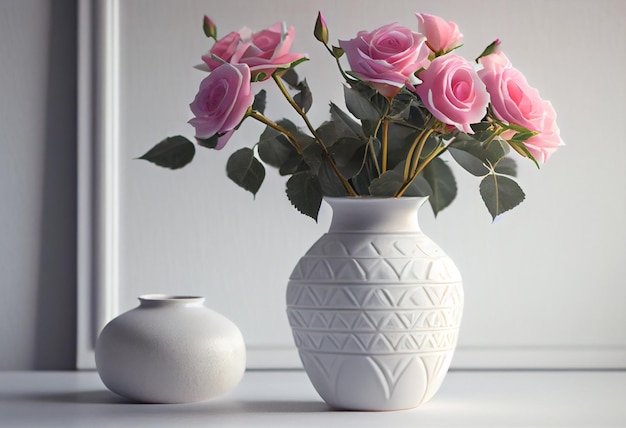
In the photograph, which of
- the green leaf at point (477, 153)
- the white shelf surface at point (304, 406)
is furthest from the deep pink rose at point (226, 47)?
the white shelf surface at point (304, 406)

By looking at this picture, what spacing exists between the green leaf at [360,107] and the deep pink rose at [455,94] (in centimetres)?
7

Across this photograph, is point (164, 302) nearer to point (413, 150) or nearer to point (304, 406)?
point (304, 406)

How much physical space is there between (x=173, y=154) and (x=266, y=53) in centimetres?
15

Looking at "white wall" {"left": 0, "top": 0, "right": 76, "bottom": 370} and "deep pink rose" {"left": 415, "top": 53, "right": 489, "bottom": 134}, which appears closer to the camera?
"deep pink rose" {"left": 415, "top": 53, "right": 489, "bottom": 134}

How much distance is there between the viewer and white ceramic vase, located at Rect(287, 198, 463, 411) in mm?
728

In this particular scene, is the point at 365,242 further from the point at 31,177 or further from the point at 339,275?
the point at 31,177

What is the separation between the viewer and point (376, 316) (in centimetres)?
73

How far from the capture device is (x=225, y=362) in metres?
0.80

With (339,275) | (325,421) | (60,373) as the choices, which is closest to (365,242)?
(339,275)

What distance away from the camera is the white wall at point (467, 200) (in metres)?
1.08

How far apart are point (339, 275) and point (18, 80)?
60 cm

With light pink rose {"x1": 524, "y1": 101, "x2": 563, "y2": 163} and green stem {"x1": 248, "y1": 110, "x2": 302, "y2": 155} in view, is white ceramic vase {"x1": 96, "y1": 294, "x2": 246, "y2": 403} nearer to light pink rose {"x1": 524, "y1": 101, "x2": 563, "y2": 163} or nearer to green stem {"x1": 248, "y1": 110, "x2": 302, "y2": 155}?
green stem {"x1": 248, "y1": 110, "x2": 302, "y2": 155}

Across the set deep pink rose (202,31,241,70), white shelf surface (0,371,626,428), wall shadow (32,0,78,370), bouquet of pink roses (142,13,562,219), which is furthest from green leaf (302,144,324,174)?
wall shadow (32,0,78,370)

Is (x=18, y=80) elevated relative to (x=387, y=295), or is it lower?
elevated
